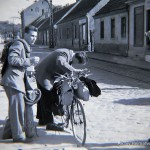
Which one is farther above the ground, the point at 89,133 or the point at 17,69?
the point at 17,69

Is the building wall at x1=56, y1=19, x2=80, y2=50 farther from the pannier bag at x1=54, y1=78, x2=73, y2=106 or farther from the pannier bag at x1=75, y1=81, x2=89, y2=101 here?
the pannier bag at x1=75, y1=81, x2=89, y2=101

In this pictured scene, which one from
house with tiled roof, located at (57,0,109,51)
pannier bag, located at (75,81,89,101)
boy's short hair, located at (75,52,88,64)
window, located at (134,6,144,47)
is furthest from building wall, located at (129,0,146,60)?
pannier bag, located at (75,81,89,101)

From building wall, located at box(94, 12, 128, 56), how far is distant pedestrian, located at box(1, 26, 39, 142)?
800 inches

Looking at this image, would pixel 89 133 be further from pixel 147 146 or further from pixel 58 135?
pixel 147 146

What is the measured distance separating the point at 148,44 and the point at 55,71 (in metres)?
16.0

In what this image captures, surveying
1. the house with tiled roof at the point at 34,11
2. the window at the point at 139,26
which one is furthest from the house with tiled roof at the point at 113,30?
the house with tiled roof at the point at 34,11

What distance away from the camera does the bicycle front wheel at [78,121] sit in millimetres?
4938

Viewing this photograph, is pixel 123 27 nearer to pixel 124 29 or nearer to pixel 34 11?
pixel 124 29

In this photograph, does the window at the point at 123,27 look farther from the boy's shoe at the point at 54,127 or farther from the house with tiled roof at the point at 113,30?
the boy's shoe at the point at 54,127

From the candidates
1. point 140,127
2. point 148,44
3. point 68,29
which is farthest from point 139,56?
point 68,29

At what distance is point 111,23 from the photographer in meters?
28.8

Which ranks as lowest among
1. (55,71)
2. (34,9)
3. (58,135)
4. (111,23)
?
(58,135)

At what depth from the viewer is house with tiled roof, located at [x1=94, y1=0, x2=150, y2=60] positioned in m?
21.4

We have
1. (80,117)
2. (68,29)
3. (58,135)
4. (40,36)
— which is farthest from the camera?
(40,36)
